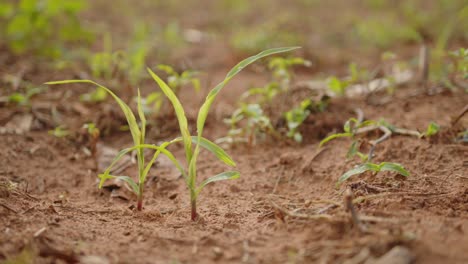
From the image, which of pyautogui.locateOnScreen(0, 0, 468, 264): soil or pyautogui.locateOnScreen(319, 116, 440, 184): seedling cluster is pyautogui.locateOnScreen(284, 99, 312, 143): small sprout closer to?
pyautogui.locateOnScreen(0, 0, 468, 264): soil

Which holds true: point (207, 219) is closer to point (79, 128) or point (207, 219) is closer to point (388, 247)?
point (388, 247)

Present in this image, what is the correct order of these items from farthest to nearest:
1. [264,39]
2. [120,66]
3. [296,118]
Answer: [264,39]
[120,66]
[296,118]

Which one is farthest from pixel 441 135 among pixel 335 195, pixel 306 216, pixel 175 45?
pixel 175 45

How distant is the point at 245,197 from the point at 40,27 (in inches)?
105

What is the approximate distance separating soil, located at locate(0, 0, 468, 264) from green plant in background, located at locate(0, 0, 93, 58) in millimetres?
904

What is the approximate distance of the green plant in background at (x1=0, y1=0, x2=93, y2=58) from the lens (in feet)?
12.1

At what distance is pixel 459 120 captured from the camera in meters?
2.33

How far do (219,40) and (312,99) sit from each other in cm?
252

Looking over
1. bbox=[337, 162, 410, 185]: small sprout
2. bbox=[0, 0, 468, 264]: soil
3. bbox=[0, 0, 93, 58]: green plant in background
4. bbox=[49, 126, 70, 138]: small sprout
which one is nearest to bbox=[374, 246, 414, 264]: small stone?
bbox=[0, 0, 468, 264]: soil

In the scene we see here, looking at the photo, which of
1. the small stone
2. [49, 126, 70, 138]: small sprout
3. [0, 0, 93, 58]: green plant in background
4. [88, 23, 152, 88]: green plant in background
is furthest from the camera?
[0, 0, 93, 58]: green plant in background

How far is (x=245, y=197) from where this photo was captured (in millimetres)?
2055

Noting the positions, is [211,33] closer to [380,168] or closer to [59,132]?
[59,132]

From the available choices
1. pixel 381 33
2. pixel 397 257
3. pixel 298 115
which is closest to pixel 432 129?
pixel 298 115

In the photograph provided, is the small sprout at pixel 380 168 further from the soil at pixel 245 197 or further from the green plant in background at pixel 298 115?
the green plant in background at pixel 298 115
